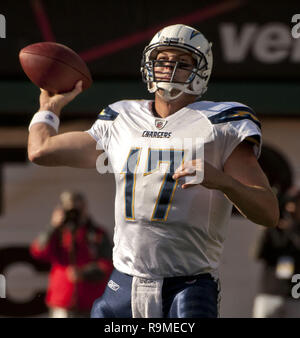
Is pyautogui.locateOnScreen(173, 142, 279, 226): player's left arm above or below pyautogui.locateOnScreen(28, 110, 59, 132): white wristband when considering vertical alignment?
below

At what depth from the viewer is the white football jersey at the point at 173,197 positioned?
3.15 m

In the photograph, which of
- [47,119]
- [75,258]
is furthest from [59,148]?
[75,258]

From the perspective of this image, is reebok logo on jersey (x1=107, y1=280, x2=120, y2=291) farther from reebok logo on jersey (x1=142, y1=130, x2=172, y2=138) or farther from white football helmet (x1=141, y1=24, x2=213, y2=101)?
white football helmet (x1=141, y1=24, x2=213, y2=101)

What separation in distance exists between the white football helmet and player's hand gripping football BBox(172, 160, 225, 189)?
63 centimetres

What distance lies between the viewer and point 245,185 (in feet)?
9.80

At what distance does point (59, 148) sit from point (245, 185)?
36.8 inches

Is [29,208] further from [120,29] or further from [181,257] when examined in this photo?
[181,257]

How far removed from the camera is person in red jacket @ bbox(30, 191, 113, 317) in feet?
21.4

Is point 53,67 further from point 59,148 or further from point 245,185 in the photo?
point 245,185

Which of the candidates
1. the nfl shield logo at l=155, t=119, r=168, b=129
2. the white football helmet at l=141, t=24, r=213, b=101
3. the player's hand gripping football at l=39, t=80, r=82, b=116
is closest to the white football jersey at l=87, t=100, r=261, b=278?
the nfl shield logo at l=155, t=119, r=168, b=129

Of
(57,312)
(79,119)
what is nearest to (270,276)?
(57,312)

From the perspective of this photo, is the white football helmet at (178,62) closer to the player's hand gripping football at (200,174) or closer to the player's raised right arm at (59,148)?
the player's raised right arm at (59,148)

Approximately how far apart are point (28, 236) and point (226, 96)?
Result: 112 inches

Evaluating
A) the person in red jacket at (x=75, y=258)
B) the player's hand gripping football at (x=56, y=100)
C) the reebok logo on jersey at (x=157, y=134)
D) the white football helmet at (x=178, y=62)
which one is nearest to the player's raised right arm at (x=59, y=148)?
the player's hand gripping football at (x=56, y=100)
